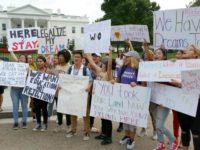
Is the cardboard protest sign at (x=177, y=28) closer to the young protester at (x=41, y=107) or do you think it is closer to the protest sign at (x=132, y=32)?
the protest sign at (x=132, y=32)

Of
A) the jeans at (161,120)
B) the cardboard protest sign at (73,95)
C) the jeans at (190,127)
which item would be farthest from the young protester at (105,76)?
the jeans at (190,127)

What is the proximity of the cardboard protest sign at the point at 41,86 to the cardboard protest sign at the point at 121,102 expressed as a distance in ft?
3.57

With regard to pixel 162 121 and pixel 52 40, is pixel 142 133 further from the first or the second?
pixel 52 40

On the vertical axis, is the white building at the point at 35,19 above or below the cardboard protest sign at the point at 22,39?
above

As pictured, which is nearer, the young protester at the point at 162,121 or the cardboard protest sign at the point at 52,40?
the young protester at the point at 162,121

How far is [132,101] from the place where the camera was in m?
6.37

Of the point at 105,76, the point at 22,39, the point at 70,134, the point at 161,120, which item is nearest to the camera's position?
the point at 161,120

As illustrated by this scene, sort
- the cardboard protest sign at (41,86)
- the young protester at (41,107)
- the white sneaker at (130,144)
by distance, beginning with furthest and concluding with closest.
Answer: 1. the young protester at (41,107)
2. the cardboard protest sign at (41,86)
3. the white sneaker at (130,144)

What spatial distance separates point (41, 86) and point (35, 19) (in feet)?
318

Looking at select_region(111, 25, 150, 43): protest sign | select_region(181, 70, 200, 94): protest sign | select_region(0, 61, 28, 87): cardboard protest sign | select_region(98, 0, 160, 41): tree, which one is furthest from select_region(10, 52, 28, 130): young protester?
select_region(98, 0, 160, 41): tree

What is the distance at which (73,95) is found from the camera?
7.09 meters

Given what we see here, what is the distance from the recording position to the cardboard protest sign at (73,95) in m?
7.00

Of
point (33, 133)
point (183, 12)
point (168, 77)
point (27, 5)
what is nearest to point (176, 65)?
point (168, 77)

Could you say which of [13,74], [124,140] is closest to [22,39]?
[13,74]
